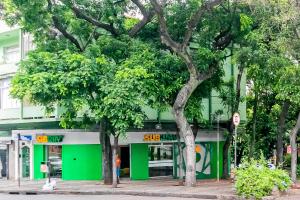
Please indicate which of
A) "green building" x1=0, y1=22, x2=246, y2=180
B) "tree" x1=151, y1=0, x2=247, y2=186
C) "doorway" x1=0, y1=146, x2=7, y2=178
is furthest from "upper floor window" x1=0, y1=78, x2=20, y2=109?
"tree" x1=151, y1=0, x2=247, y2=186

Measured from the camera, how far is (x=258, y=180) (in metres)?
17.4

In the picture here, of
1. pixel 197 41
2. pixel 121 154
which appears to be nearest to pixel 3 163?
pixel 121 154

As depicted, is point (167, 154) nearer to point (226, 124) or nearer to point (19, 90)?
point (226, 124)

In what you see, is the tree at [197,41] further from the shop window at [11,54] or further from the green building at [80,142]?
the shop window at [11,54]

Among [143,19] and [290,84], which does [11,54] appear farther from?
Result: [290,84]

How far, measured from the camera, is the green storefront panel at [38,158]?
30812 mm

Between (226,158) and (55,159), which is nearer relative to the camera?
(226,158)

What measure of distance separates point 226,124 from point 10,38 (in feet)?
44.9

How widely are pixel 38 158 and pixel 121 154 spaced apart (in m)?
5.23

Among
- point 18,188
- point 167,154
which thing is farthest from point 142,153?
point 18,188

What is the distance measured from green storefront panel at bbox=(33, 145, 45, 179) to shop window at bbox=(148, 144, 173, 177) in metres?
6.40

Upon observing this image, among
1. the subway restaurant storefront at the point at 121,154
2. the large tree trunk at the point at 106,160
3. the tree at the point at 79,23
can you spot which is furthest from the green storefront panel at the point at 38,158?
the tree at the point at 79,23

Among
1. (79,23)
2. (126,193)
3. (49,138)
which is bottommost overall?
(126,193)

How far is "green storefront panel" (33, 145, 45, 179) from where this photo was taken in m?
30.8
